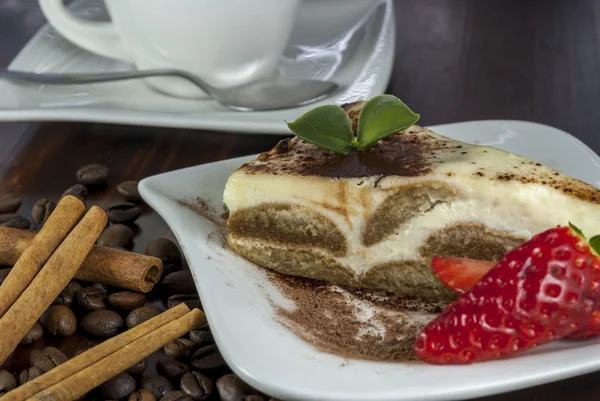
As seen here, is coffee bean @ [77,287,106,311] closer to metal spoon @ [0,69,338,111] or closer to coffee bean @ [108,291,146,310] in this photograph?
coffee bean @ [108,291,146,310]

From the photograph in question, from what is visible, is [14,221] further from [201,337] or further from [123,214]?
[201,337]

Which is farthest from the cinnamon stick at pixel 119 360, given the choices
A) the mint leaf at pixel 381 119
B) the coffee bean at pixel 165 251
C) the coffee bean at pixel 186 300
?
the mint leaf at pixel 381 119

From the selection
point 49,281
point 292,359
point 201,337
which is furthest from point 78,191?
point 292,359

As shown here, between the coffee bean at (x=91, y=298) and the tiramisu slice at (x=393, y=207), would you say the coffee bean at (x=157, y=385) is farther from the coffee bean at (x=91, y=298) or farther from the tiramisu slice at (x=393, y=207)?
the tiramisu slice at (x=393, y=207)

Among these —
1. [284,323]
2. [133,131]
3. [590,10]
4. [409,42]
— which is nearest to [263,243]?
[284,323]

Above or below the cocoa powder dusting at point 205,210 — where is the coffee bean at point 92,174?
below

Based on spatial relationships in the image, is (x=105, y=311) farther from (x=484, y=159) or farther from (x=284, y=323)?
(x=484, y=159)
